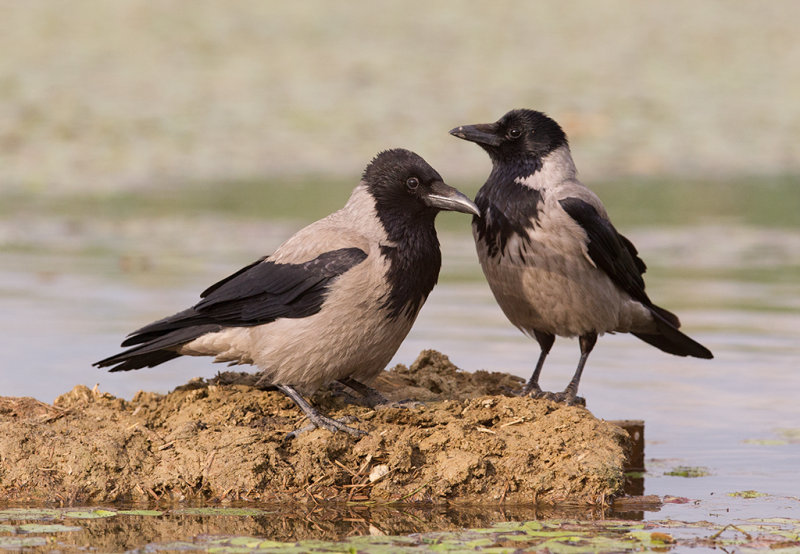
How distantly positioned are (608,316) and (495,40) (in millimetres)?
22637

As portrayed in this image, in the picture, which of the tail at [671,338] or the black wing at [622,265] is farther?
the tail at [671,338]

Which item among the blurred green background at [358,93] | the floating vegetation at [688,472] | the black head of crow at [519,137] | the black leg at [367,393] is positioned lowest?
the floating vegetation at [688,472]

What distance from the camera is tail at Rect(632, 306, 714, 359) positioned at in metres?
8.38

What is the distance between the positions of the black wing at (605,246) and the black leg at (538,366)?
22.3 inches

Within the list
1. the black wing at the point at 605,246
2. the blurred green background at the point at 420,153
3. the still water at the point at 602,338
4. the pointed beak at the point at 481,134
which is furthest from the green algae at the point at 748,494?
the pointed beak at the point at 481,134

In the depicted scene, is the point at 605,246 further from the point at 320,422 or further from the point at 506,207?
the point at 320,422

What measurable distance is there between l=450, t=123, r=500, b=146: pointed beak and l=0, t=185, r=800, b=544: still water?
74.6 inches

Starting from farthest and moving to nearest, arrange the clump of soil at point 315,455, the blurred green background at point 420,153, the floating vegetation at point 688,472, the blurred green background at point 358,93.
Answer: the blurred green background at point 358,93 → the blurred green background at point 420,153 → the floating vegetation at point 688,472 → the clump of soil at point 315,455

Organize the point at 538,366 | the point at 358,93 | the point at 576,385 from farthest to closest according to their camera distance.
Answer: the point at 358,93, the point at 538,366, the point at 576,385

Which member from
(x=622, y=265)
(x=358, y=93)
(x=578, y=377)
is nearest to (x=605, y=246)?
(x=622, y=265)

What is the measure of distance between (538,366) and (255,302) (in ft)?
6.31

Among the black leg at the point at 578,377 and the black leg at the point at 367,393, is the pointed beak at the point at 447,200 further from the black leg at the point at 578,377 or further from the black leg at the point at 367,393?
the black leg at the point at 578,377

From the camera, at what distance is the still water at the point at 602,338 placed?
7.82 metres

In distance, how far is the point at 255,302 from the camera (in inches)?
281
